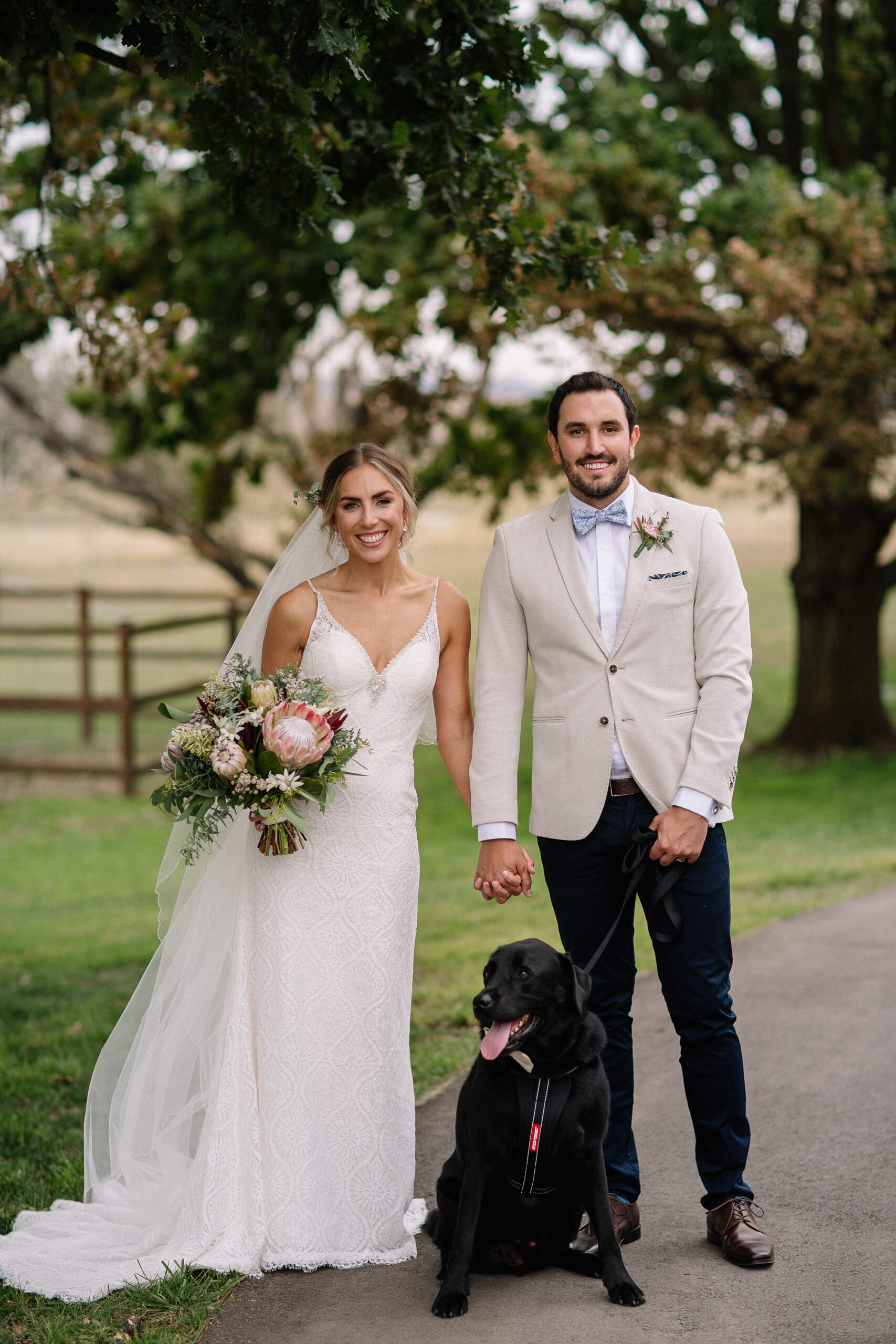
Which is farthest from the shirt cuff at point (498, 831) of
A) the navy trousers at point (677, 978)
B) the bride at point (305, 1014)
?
the bride at point (305, 1014)

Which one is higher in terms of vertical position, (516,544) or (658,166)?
(658,166)

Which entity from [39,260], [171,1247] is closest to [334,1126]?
[171,1247]

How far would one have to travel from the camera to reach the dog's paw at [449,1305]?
10.8 feet

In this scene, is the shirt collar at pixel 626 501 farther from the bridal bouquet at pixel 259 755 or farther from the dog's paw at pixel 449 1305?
the dog's paw at pixel 449 1305

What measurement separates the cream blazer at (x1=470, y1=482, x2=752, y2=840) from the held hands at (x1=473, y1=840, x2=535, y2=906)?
0.32 feet

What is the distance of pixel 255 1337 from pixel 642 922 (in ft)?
16.9

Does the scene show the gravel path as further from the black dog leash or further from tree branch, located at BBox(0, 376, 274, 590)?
tree branch, located at BBox(0, 376, 274, 590)

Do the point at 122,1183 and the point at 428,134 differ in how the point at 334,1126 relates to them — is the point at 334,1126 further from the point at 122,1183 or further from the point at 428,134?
the point at 428,134

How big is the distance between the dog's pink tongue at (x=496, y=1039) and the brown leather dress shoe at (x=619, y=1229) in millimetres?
817

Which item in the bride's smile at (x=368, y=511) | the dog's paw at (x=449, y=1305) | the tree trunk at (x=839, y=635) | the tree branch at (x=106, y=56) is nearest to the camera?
the dog's paw at (x=449, y=1305)

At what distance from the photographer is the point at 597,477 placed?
3.59 metres

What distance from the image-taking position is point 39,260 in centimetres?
607

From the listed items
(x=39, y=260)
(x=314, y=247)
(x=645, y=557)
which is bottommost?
(x=645, y=557)

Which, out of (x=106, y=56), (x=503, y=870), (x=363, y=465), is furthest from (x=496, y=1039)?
(x=106, y=56)
